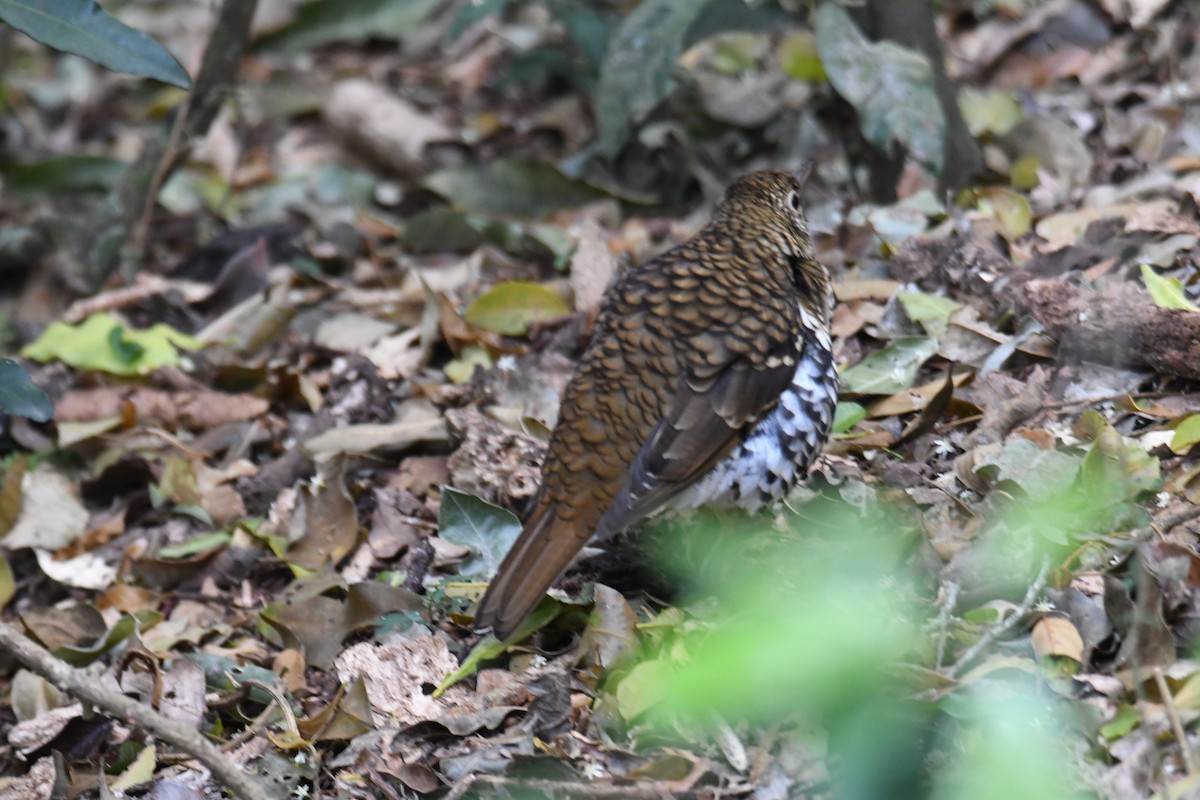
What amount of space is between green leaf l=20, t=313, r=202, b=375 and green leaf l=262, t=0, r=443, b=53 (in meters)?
2.84

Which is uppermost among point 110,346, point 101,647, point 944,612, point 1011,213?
point 1011,213

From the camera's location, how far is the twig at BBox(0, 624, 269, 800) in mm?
2914

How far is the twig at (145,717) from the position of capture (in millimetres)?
2914

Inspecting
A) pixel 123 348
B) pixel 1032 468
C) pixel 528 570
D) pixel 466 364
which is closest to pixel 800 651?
pixel 528 570

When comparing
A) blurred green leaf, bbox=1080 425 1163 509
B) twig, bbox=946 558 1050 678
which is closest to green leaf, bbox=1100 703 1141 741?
twig, bbox=946 558 1050 678

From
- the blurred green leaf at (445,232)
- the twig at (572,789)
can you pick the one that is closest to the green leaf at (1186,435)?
the twig at (572,789)

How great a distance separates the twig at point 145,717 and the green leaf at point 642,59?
3062mm

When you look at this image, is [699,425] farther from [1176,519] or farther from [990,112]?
[990,112]

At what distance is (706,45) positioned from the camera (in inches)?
260

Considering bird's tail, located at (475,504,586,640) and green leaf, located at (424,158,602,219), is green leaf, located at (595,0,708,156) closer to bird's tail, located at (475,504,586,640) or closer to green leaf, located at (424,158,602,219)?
green leaf, located at (424,158,602,219)

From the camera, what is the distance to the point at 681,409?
352 centimetres

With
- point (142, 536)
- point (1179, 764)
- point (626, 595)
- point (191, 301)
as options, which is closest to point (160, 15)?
point (191, 301)

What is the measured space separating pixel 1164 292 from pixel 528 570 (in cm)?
198

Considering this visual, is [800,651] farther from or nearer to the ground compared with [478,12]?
farther from the ground
